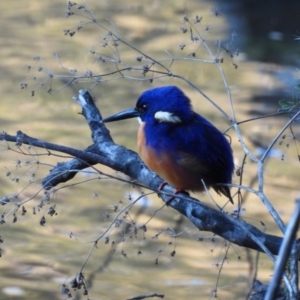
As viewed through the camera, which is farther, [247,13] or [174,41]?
[247,13]

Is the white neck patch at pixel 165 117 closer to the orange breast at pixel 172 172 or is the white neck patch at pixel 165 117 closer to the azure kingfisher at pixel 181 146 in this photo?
the azure kingfisher at pixel 181 146

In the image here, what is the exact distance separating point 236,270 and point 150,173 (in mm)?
1778

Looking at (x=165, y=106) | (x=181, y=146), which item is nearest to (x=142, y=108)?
(x=165, y=106)

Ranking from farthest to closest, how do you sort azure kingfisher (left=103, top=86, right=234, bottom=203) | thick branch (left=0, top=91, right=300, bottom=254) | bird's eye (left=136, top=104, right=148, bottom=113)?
bird's eye (left=136, top=104, right=148, bottom=113), azure kingfisher (left=103, top=86, right=234, bottom=203), thick branch (left=0, top=91, right=300, bottom=254)

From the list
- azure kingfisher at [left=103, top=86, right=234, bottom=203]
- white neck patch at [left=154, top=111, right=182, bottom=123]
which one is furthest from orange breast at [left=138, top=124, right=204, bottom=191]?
white neck patch at [left=154, top=111, right=182, bottom=123]

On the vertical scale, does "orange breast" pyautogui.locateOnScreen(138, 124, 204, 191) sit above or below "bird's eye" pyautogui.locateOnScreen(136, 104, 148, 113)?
below

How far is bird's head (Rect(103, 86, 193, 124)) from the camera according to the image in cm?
264

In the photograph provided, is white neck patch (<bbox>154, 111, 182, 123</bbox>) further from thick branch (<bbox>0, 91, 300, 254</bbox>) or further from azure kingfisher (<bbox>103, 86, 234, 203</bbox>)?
thick branch (<bbox>0, 91, 300, 254</bbox>)

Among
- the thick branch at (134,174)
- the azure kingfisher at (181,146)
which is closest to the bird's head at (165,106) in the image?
the azure kingfisher at (181,146)

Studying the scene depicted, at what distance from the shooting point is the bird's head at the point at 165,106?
2639mm

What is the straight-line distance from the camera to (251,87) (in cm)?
727

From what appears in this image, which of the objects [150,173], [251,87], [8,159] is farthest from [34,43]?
[150,173]

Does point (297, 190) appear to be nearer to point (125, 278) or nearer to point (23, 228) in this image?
point (125, 278)

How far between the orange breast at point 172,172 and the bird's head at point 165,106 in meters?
0.13
